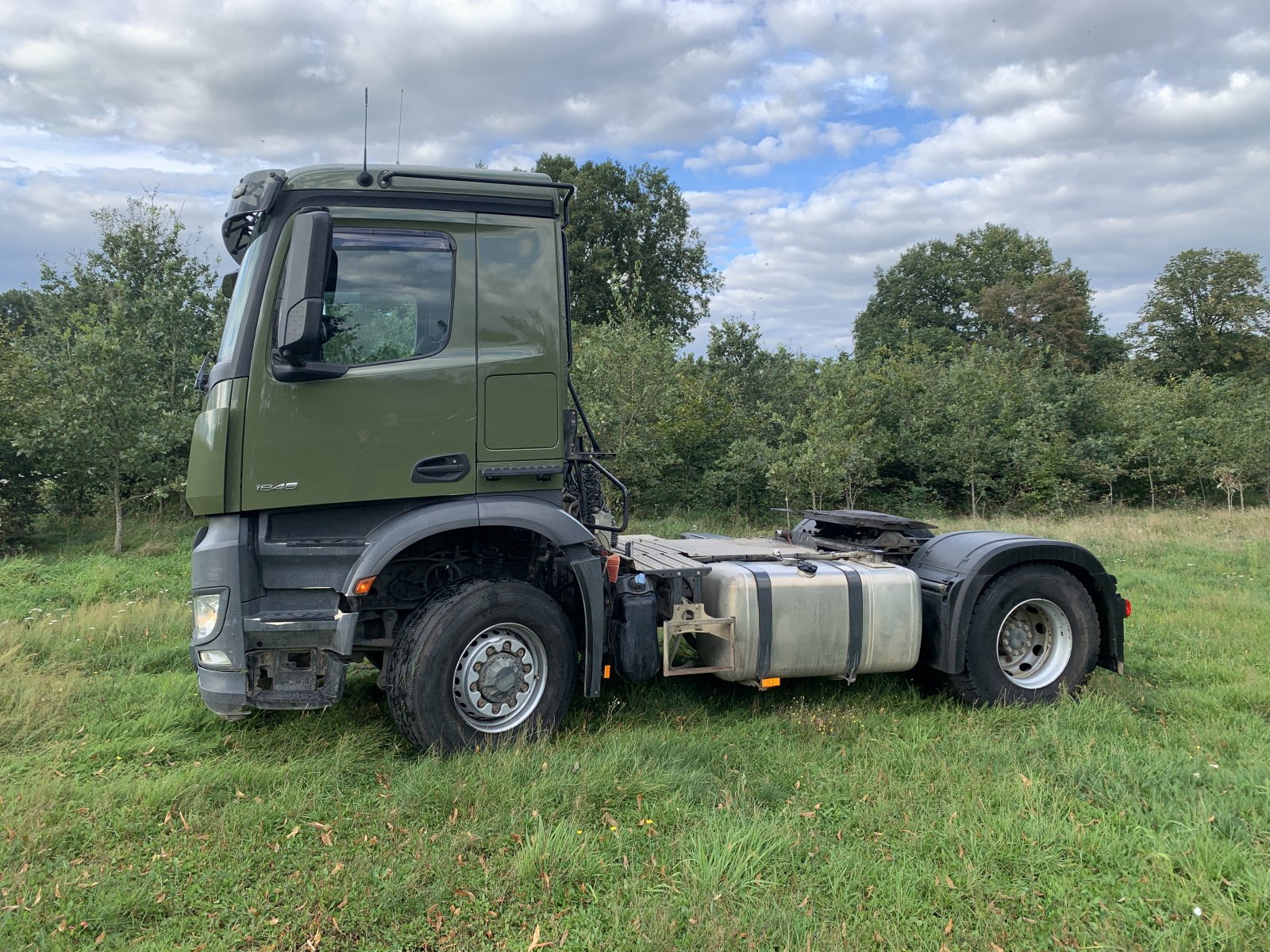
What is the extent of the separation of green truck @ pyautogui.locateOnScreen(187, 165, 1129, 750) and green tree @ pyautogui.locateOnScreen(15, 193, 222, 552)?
9.75 m

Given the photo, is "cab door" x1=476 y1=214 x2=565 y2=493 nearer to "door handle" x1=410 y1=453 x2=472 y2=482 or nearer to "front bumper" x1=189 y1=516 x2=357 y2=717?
"door handle" x1=410 y1=453 x2=472 y2=482

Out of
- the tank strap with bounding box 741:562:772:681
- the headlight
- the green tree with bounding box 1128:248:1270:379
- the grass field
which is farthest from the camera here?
the green tree with bounding box 1128:248:1270:379

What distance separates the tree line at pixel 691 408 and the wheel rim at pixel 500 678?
968 cm

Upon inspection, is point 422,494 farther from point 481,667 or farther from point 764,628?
point 764,628

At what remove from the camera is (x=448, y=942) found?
9.02 feet

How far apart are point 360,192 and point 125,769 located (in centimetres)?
317

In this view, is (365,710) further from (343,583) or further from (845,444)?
(845,444)

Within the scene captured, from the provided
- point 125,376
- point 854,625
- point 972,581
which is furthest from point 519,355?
point 125,376

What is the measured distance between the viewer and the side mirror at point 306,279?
3.68 metres

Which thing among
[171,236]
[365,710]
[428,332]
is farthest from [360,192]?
[171,236]

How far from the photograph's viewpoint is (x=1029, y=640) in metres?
5.30

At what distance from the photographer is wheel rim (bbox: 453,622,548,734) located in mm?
4176

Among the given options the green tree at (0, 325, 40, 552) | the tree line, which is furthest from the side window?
the green tree at (0, 325, 40, 552)

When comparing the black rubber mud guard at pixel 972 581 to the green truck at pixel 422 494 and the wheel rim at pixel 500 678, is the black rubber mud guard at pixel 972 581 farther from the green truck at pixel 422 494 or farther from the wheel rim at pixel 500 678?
the wheel rim at pixel 500 678
